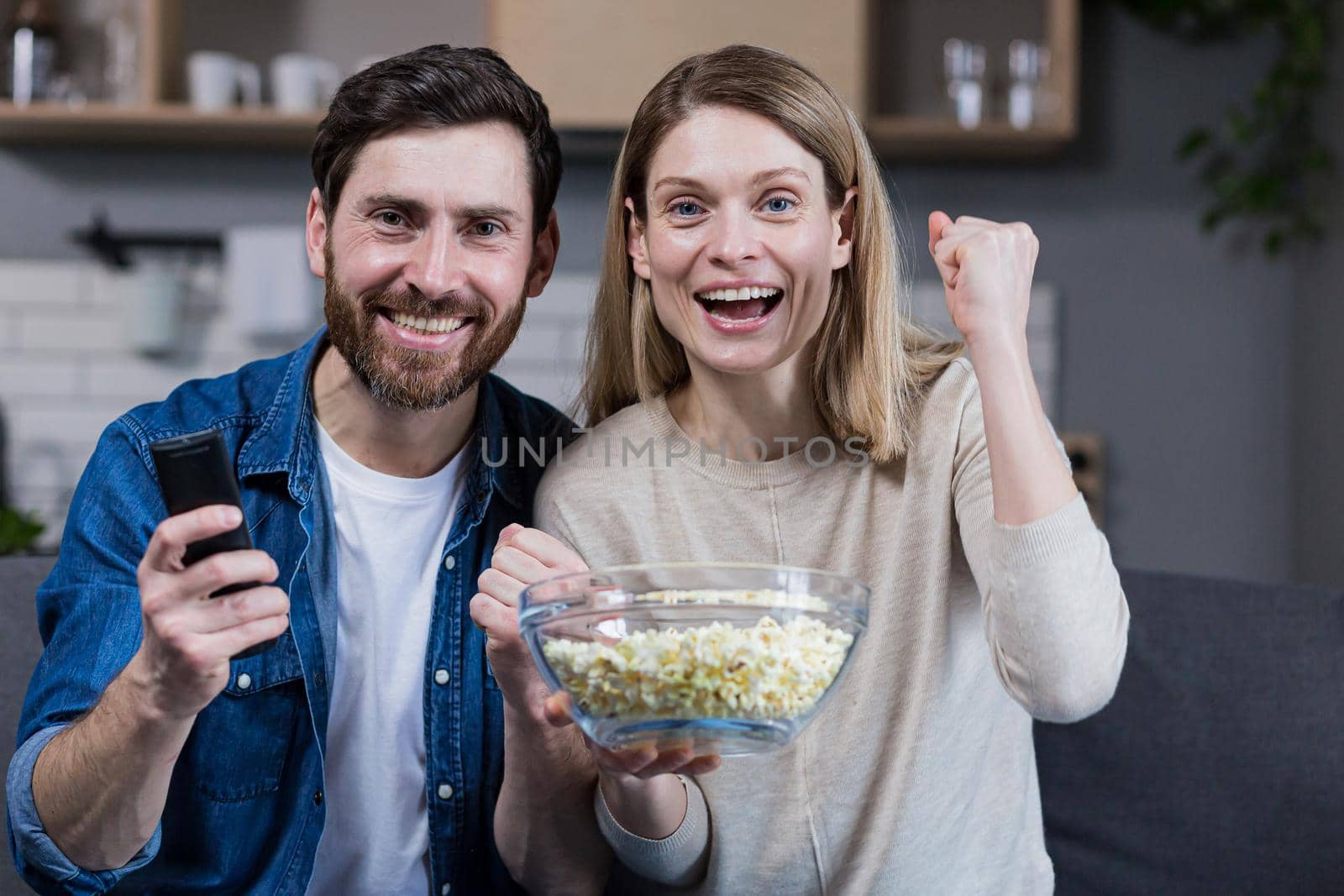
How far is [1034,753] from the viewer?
154 cm

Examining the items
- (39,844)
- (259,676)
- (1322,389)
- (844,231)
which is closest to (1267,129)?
(1322,389)

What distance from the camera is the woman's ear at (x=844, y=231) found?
1.44 m

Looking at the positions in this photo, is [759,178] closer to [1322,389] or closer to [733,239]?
[733,239]

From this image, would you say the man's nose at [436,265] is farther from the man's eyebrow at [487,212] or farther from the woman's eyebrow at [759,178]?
the woman's eyebrow at [759,178]

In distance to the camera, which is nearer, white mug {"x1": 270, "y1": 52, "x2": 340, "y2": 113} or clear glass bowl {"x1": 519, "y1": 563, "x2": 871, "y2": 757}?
clear glass bowl {"x1": 519, "y1": 563, "x2": 871, "y2": 757}

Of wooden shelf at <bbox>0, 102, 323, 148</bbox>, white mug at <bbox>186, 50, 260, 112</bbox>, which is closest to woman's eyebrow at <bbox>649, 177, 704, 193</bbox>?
wooden shelf at <bbox>0, 102, 323, 148</bbox>

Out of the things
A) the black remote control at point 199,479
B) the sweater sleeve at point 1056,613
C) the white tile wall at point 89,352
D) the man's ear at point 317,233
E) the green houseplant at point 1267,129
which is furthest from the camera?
the white tile wall at point 89,352

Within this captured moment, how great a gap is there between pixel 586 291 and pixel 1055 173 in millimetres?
1268

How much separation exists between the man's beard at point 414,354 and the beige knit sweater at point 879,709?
0.20 meters

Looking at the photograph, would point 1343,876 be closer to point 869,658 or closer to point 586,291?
point 869,658

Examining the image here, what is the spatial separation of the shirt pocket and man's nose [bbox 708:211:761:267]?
60 cm

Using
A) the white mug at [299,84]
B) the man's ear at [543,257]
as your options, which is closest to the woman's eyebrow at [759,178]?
the man's ear at [543,257]

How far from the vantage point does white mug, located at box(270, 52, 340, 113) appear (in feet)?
10.2

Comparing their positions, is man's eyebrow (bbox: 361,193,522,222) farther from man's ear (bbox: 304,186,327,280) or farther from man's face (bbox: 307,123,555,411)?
man's ear (bbox: 304,186,327,280)
